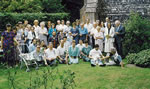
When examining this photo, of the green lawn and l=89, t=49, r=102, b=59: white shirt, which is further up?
l=89, t=49, r=102, b=59: white shirt

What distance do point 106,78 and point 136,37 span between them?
5.37 metres

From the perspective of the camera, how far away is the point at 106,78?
8.96 metres

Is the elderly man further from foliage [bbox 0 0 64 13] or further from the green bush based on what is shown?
foliage [bbox 0 0 64 13]

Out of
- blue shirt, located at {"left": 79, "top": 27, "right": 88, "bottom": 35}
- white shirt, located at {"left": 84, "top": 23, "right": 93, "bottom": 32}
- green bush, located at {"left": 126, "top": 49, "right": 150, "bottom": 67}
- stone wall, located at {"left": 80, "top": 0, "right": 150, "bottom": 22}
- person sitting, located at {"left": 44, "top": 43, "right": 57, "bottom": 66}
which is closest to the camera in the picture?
green bush, located at {"left": 126, "top": 49, "right": 150, "bottom": 67}

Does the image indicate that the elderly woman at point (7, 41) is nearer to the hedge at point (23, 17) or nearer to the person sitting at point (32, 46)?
the person sitting at point (32, 46)

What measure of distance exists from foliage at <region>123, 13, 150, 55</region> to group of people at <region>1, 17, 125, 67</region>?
73cm

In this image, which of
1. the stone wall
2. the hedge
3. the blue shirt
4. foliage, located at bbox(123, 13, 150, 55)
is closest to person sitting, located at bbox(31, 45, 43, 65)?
the hedge

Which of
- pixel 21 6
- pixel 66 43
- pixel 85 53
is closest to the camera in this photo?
pixel 85 53

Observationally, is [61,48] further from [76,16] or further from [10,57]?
[76,16]

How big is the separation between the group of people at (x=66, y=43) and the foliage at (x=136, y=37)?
73 cm

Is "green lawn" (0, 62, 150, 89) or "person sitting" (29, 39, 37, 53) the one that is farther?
"person sitting" (29, 39, 37, 53)

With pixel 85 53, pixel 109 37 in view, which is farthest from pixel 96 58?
pixel 109 37

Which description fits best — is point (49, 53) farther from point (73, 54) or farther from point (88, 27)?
point (88, 27)

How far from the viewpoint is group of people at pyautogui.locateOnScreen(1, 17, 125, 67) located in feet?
36.8
